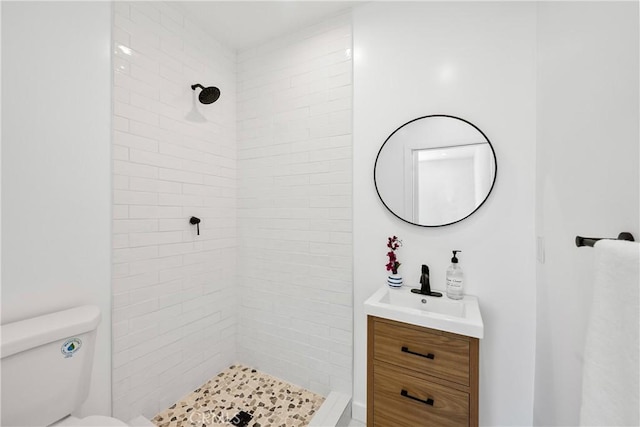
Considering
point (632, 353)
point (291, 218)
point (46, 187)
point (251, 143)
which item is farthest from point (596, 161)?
point (46, 187)

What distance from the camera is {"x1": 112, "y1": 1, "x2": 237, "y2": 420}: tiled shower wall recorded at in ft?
4.83

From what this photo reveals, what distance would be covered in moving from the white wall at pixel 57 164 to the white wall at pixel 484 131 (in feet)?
4.71

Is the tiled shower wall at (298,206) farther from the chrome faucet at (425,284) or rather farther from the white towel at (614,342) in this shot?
the white towel at (614,342)

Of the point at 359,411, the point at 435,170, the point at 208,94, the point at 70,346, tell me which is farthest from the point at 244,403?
the point at 208,94

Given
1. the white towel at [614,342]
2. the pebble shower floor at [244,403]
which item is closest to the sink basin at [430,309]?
the white towel at [614,342]

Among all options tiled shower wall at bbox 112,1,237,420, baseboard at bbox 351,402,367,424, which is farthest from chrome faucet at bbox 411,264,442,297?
tiled shower wall at bbox 112,1,237,420

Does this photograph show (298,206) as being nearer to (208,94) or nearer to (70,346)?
(208,94)

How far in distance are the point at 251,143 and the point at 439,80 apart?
4.45ft

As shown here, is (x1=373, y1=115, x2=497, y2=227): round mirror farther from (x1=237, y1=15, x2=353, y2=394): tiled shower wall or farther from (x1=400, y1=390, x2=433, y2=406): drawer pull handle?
(x1=400, y1=390, x2=433, y2=406): drawer pull handle

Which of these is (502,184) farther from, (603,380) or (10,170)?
(10,170)

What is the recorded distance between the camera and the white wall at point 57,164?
1.11m

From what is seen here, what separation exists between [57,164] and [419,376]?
191cm

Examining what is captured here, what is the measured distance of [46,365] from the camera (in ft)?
3.53

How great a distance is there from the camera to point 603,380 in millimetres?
496
